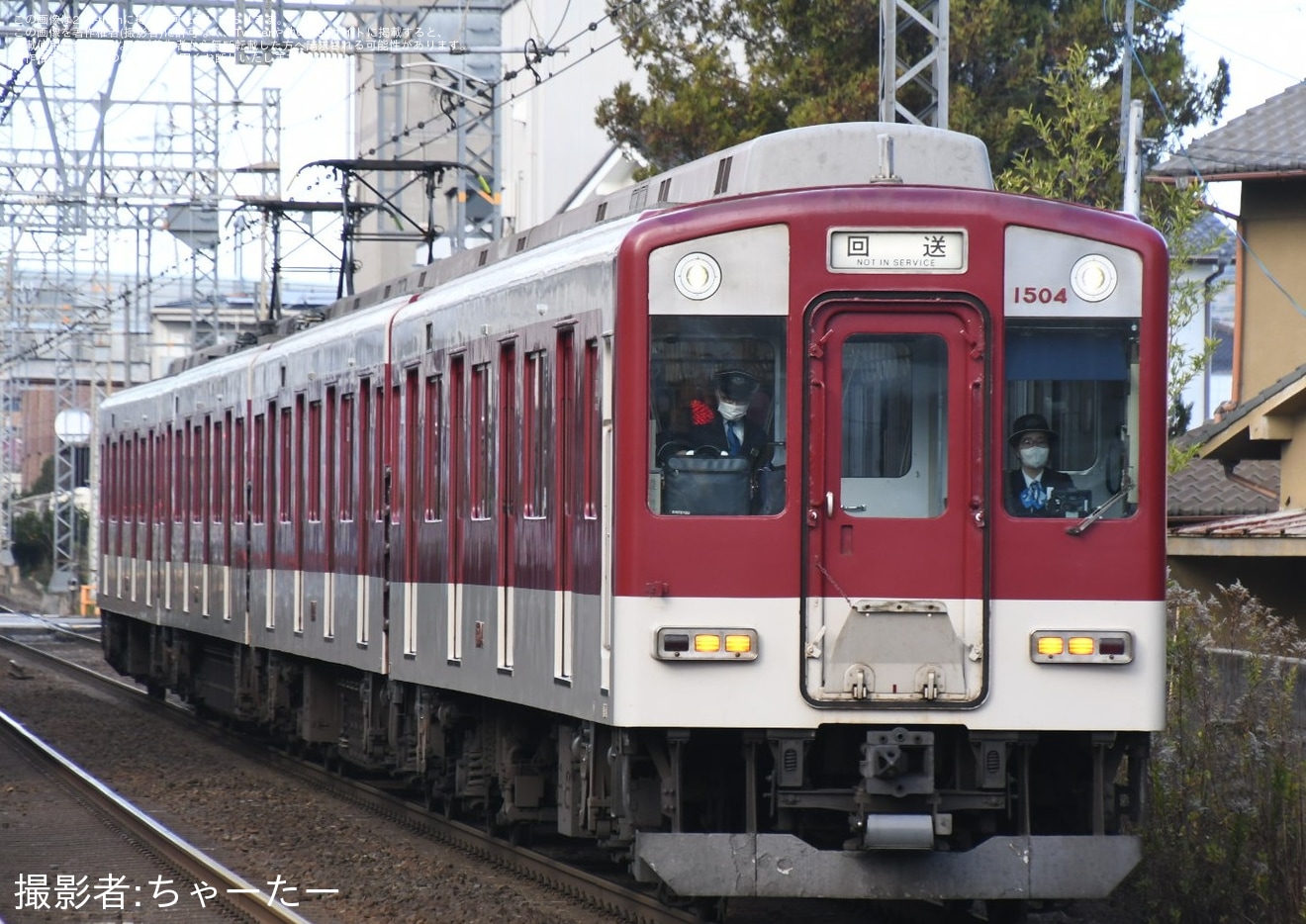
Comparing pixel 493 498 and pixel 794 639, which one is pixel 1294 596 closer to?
pixel 493 498

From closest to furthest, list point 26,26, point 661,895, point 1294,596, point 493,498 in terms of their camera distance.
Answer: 1. point 661,895
2. point 493,498
3. point 1294,596
4. point 26,26

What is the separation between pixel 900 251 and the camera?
8.41 metres

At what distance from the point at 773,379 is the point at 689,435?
376 mm

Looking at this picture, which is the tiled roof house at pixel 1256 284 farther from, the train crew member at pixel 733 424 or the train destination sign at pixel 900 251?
the train crew member at pixel 733 424

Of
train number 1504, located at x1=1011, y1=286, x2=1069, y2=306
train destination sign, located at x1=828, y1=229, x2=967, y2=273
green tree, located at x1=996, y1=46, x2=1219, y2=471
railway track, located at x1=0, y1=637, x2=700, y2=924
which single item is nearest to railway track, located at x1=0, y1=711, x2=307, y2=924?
railway track, located at x1=0, y1=637, x2=700, y2=924

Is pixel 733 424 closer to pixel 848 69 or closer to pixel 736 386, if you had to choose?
pixel 736 386

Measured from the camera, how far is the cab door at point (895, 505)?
8.25 m

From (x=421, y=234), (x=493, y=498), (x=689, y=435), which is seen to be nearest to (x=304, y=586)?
(x=421, y=234)

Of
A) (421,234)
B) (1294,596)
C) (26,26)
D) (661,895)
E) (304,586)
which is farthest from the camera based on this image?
(26,26)

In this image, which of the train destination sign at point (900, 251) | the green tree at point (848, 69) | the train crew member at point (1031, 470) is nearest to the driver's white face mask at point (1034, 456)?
the train crew member at point (1031, 470)

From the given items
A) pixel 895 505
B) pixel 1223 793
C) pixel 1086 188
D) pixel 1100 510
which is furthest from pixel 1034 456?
pixel 1086 188

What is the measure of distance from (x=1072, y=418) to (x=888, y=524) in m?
0.80

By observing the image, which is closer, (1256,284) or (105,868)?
(105,868)

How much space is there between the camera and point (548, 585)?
384 inches
